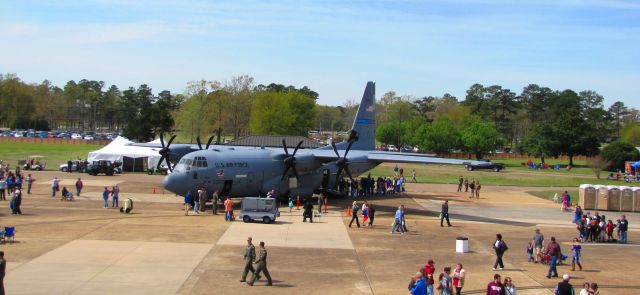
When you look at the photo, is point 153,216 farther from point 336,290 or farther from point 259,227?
point 336,290

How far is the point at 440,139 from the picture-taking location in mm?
92375

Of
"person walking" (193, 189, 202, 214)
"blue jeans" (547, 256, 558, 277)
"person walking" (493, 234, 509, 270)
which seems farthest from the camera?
"person walking" (193, 189, 202, 214)

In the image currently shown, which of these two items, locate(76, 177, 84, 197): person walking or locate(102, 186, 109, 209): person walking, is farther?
locate(76, 177, 84, 197): person walking

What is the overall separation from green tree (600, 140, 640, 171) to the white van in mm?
63641

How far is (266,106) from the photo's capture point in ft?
328

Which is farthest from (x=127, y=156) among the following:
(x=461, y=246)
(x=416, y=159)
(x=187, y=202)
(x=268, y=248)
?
(x=461, y=246)

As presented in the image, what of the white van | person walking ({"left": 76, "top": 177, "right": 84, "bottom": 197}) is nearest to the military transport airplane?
the white van

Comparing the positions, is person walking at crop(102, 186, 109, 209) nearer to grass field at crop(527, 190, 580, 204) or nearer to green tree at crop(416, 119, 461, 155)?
grass field at crop(527, 190, 580, 204)

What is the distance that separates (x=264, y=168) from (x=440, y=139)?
60247 millimetres

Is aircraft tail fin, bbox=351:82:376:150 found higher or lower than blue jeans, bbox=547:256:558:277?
higher

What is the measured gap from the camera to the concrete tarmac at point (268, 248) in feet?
58.2

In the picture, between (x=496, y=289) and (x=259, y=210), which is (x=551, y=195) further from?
(x=496, y=289)

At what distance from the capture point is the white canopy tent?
54.2 m

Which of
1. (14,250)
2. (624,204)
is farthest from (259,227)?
(624,204)
